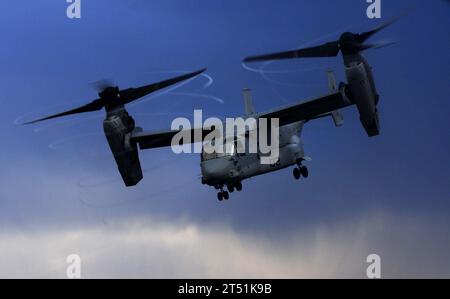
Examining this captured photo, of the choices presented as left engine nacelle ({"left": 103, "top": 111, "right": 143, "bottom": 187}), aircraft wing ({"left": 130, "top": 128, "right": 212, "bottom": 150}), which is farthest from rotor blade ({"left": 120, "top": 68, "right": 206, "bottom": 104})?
aircraft wing ({"left": 130, "top": 128, "right": 212, "bottom": 150})

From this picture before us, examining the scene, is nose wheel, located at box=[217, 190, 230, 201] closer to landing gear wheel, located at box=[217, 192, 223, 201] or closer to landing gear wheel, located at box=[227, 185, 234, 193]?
landing gear wheel, located at box=[217, 192, 223, 201]

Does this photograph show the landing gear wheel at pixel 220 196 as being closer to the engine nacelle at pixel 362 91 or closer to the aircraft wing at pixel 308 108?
the aircraft wing at pixel 308 108

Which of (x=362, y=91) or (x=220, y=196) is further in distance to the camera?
(x=220, y=196)

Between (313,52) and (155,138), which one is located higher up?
(313,52)

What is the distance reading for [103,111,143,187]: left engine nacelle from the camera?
164 feet

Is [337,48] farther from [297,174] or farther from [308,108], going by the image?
[297,174]

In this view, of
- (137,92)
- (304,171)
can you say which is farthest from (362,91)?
(137,92)

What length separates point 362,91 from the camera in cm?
4481

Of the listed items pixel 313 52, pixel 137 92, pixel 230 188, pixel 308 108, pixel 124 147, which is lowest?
pixel 230 188

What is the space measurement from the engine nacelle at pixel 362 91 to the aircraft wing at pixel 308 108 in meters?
0.89

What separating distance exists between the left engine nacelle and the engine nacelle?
13454 millimetres

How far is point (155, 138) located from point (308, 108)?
9469mm
